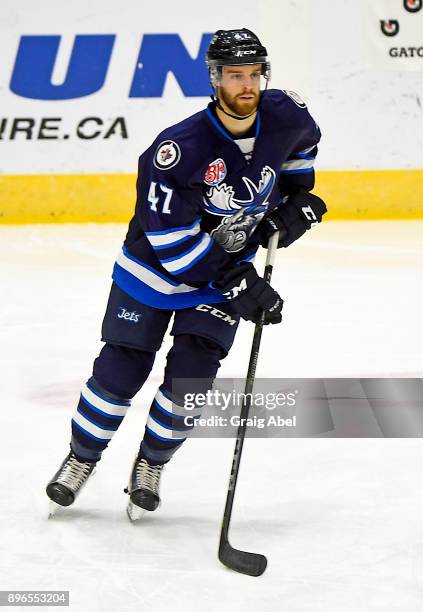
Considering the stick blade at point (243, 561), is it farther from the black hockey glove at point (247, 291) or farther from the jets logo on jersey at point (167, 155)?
the jets logo on jersey at point (167, 155)

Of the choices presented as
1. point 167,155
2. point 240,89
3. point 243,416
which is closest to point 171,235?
point 167,155

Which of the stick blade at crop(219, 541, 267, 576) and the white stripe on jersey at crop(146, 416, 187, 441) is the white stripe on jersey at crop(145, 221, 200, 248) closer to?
the white stripe on jersey at crop(146, 416, 187, 441)

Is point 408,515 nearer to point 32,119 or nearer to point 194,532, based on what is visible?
point 194,532

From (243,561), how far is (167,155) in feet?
2.78

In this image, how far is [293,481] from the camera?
8.84 ft

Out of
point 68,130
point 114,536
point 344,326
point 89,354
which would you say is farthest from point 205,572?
point 68,130

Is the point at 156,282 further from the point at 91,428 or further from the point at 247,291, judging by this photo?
the point at 91,428

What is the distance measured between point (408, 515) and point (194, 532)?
19.0 inches

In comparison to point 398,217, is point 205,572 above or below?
above

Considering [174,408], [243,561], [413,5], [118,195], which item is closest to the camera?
[243,561]

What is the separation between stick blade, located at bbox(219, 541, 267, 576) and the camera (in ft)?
7.08

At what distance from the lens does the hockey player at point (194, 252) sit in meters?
2.31

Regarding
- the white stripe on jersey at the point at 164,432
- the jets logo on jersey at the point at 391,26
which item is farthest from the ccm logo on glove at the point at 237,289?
the jets logo on jersey at the point at 391,26

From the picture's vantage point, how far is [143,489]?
2.46 m
